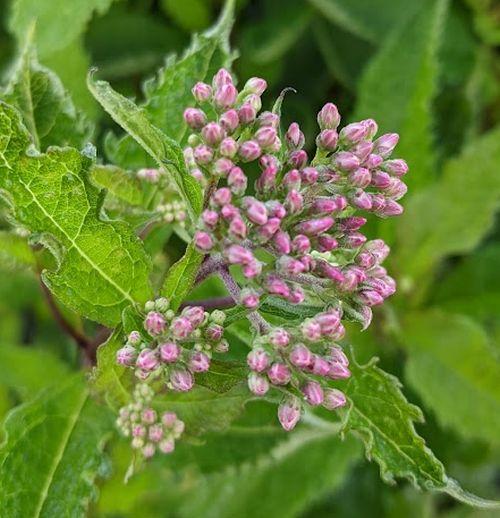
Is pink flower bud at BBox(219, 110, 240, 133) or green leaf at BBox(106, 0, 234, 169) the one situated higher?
pink flower bud at BBox(219, 110, 240, 133)

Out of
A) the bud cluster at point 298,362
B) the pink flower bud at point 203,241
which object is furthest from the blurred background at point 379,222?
the pink flower bud at point 203,241

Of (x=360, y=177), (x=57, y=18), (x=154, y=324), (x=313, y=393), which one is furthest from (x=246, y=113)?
(x=57, y=18)

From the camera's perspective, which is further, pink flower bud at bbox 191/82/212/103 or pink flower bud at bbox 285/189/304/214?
pink flower bud at bbox 191/82/212/103

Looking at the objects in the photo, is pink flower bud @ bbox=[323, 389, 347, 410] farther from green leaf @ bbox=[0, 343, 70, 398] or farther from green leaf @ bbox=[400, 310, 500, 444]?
green leaf @ bbox=[0, 343, 70, 398]

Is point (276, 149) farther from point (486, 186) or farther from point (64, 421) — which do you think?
point (486, 186)

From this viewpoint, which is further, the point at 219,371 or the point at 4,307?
the point at 4,307

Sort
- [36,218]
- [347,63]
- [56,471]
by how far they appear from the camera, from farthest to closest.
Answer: [347,63], [56,471], [36,218]

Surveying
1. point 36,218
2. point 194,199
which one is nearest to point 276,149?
point 194,199

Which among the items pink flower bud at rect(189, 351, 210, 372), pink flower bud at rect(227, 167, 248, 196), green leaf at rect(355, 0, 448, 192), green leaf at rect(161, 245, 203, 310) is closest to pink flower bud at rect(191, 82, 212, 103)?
pink flower bud at rect(227, 167, 248, 196)
